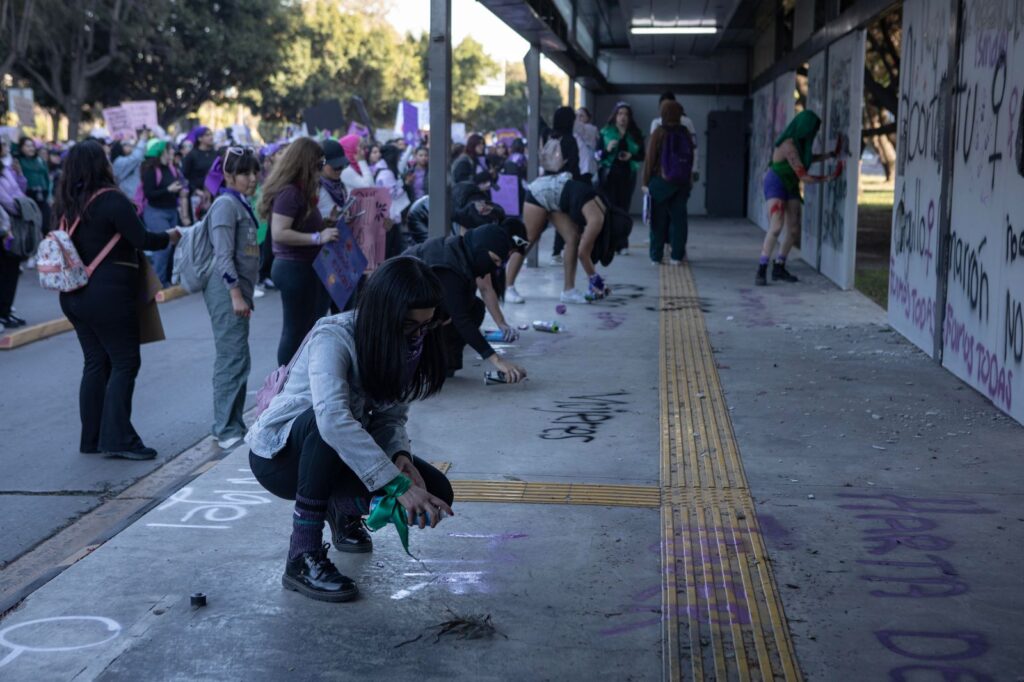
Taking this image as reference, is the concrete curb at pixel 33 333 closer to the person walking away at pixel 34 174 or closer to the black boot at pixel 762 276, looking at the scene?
the person walking away at pixel 34 174

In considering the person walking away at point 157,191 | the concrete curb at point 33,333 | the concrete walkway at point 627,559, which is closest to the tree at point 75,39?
the person walking away at point 157,191

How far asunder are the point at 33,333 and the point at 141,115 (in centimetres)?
1364

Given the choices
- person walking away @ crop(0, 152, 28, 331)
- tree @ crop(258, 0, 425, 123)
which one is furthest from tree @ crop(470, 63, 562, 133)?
person walking away @ crop(0, 152, 28, 331)

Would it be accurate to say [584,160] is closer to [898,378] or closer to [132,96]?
[898,378]

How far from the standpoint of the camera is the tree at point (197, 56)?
41.9 m

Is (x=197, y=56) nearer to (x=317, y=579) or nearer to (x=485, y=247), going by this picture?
(x=485, y=247)

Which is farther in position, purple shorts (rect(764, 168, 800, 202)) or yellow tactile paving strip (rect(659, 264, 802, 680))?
purple shorts (rect(764, 168, 800, 202))

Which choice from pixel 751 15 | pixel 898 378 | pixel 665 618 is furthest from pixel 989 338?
pixel 751 15

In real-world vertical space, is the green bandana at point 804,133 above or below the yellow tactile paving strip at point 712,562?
above

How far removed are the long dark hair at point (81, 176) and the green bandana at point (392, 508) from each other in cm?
343

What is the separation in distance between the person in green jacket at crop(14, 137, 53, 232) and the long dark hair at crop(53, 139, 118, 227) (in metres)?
11.3

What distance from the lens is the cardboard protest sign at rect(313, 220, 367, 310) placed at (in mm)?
7719

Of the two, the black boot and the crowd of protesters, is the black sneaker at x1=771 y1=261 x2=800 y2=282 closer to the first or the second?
the black boot

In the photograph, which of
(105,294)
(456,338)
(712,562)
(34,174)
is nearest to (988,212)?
(456,338)
